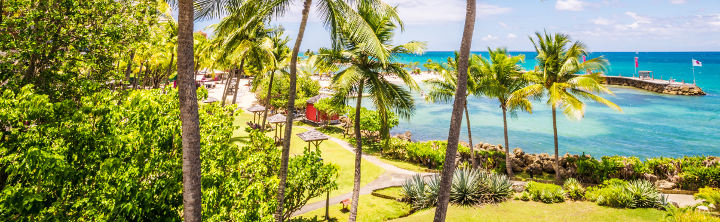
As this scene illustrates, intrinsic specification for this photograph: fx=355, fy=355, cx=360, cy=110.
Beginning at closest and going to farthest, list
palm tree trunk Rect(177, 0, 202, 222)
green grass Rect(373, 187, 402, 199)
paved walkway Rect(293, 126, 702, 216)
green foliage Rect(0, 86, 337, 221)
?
1. palm tree trunk Rect(177, 0, 202, 222)
2. green foliage Rect(0, 86, 337, 221)
3. paved walkway Rect(293, 126, 702, 216)
4. green grass Rect(373, 187, 402, 199)

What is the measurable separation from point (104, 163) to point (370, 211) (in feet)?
33.0

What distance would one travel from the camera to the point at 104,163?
21.2 feet

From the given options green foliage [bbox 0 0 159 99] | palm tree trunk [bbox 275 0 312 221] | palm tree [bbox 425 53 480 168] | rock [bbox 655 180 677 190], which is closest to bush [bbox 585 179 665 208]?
rock [bbox 655 180 677 190]

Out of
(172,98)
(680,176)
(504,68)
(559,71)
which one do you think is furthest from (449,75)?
(172,98)

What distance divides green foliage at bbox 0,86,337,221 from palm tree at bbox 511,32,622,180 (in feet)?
50.8

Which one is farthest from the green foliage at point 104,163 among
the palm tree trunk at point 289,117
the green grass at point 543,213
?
the green grass at point 543,213

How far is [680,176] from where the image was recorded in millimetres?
17094

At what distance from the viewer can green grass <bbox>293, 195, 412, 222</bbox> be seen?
13875 mm

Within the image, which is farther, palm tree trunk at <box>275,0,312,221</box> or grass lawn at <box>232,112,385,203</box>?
grass lawn at <box>232,112,385,203</box>

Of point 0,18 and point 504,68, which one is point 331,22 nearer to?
point 0,18

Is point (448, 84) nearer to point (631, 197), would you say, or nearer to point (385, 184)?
point (385, 184)

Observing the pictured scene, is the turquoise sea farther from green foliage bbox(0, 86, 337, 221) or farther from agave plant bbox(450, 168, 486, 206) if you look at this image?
green foliage bbox(0, 86, 337, 221)

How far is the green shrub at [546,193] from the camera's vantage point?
1420cm

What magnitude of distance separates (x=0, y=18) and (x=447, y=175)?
1105 cm
